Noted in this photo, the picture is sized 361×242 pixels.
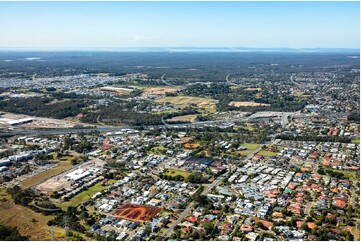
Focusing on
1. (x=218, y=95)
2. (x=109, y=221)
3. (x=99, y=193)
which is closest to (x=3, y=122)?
(x=99, y=193)

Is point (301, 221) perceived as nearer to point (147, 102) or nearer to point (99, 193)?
point (99, 193)

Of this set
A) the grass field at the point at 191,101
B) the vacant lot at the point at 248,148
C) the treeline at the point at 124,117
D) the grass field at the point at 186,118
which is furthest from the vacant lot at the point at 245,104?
the vacant lot at the point at 248,148

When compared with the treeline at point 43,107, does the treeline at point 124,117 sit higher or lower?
lower

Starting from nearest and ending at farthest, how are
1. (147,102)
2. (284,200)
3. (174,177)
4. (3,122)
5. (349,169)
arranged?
(284,200), (174,177), (349,169), (3,122), (147,102)

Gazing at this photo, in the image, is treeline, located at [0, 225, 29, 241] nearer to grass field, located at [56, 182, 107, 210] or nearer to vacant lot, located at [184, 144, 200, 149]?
grass field, located at [56, 182, 107, 210]

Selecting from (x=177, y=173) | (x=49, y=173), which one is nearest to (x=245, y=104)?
(x=177, y=173)

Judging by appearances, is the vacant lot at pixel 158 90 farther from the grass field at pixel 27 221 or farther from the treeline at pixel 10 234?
the treeline at pixel 10 234

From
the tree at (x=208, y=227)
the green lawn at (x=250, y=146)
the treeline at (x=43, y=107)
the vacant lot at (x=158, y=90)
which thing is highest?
the treeline at (x=43, y=107)

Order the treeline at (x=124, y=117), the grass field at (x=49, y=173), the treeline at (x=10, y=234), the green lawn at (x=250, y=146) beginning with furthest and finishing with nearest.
Result: 1. the treeline at (x=124, y=117)
2. the green lawn at (x=250, y=146)
3. the grass field at (x=49, y=173)
4. the treeline at (x=10, y=234)
